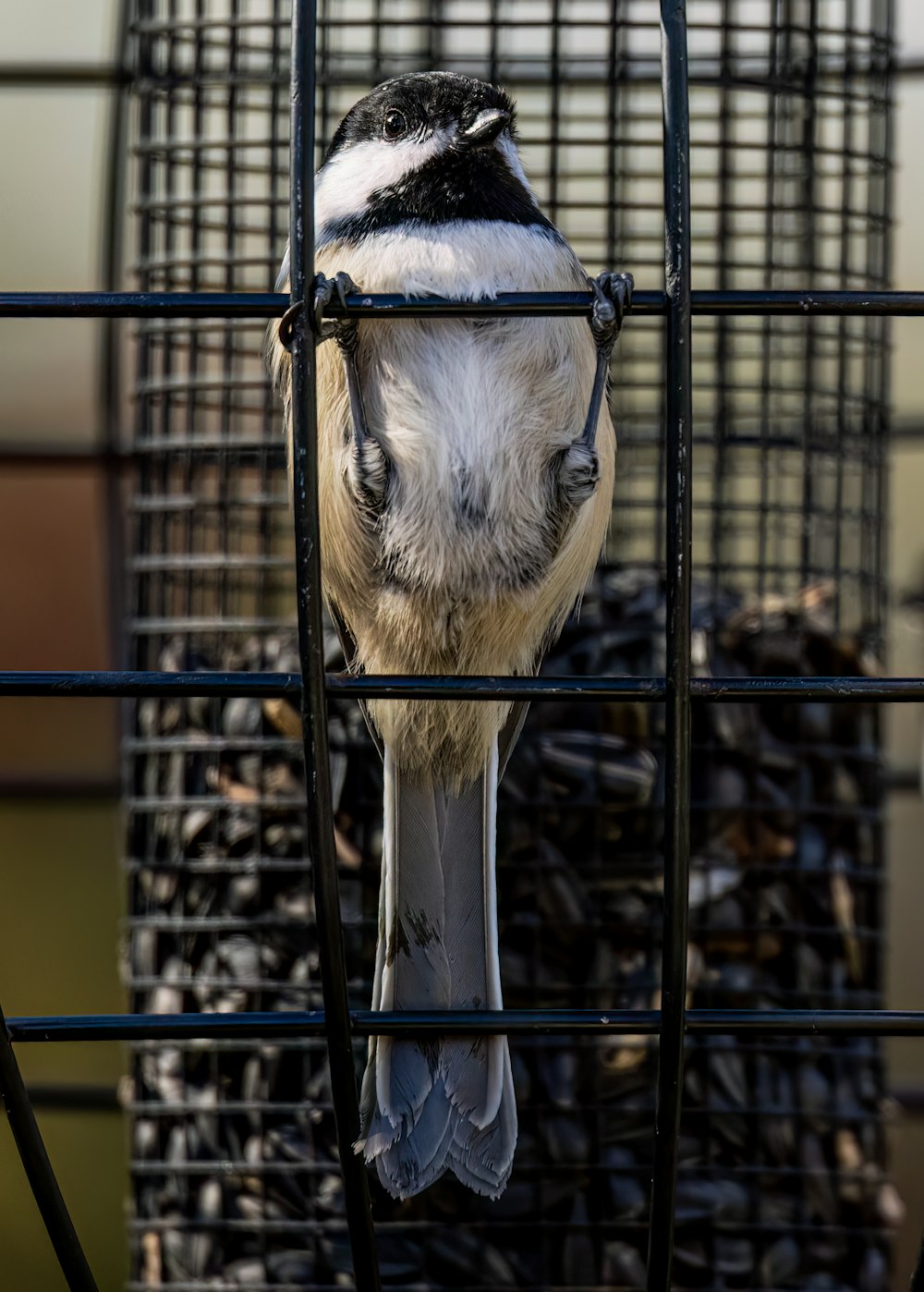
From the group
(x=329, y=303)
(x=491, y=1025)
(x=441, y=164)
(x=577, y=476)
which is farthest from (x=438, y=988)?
(x=441, y=164)

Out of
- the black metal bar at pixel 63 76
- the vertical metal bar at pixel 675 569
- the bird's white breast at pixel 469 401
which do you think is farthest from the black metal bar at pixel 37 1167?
the black metal bar at pixel 63 76

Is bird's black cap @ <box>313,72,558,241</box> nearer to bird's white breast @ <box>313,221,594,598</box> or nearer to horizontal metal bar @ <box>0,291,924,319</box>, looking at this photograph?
bird's white breast @ <box>313,221,594,598</box>

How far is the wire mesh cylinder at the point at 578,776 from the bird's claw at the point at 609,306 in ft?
3.57

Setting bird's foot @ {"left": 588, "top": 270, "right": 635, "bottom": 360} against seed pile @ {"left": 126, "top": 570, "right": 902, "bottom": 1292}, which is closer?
bird's foot @ {"left": 588, "top": 270, "right": 635, "bottom": 360}

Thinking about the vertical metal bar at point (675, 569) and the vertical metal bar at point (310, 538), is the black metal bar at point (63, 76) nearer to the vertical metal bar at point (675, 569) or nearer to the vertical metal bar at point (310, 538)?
the vertical metal bar at point (310, 538)

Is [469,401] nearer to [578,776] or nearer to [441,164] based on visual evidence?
[441,164]

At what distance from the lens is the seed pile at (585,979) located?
8.22 ft

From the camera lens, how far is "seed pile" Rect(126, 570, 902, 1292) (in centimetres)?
251

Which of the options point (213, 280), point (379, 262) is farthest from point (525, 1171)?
point (213, 280)

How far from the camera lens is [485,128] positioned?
6.44 feet

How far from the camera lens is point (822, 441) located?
2.80 meters

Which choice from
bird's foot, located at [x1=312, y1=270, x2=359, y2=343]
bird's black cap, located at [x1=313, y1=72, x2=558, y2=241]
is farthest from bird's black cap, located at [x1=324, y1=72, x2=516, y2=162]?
bird's foot, located at [x1=312, y1=270, x2=359, y2=343]

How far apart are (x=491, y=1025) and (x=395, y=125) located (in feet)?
4.14

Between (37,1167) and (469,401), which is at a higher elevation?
(469,401)
